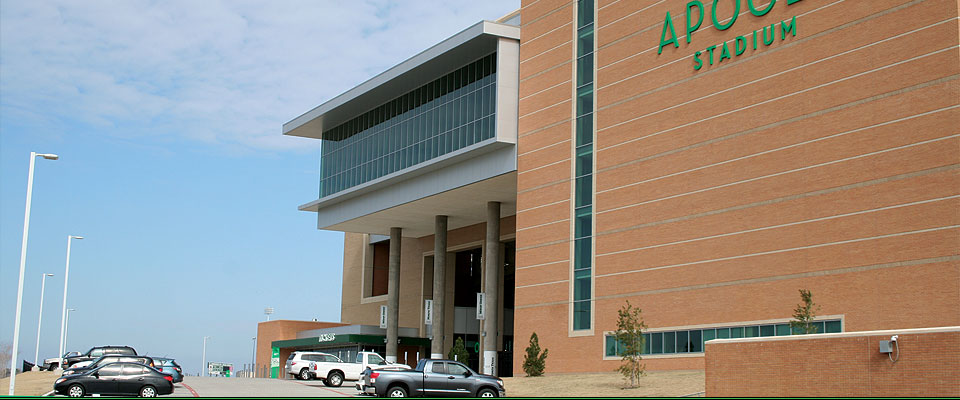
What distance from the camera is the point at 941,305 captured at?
32.4 meters

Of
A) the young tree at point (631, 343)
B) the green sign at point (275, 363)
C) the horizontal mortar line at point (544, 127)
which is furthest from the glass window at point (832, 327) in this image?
the green sign at point (275, 363)

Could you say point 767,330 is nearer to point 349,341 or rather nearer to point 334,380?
point 334,380

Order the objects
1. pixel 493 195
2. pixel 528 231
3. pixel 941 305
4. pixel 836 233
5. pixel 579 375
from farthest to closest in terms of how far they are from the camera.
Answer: pixel 493 195
pixel 528 231
pixel 579 375
pixel 836 233
pixel 941 305

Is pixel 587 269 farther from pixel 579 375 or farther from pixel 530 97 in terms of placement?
pixel 530 97

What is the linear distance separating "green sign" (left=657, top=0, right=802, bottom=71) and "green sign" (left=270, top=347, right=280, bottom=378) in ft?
161

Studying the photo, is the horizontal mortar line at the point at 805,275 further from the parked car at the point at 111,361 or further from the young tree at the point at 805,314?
the parked car at the point at 111,361

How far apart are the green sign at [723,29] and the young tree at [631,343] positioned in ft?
36.1

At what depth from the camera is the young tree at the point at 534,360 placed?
48.2 metres

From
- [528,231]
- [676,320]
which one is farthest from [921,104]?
[528,231]

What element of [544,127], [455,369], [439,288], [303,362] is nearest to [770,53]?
[544,127]

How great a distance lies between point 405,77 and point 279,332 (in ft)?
101

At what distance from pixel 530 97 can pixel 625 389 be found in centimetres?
1942

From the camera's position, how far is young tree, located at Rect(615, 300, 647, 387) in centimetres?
3981

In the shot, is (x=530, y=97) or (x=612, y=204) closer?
(x=612, y=204)
